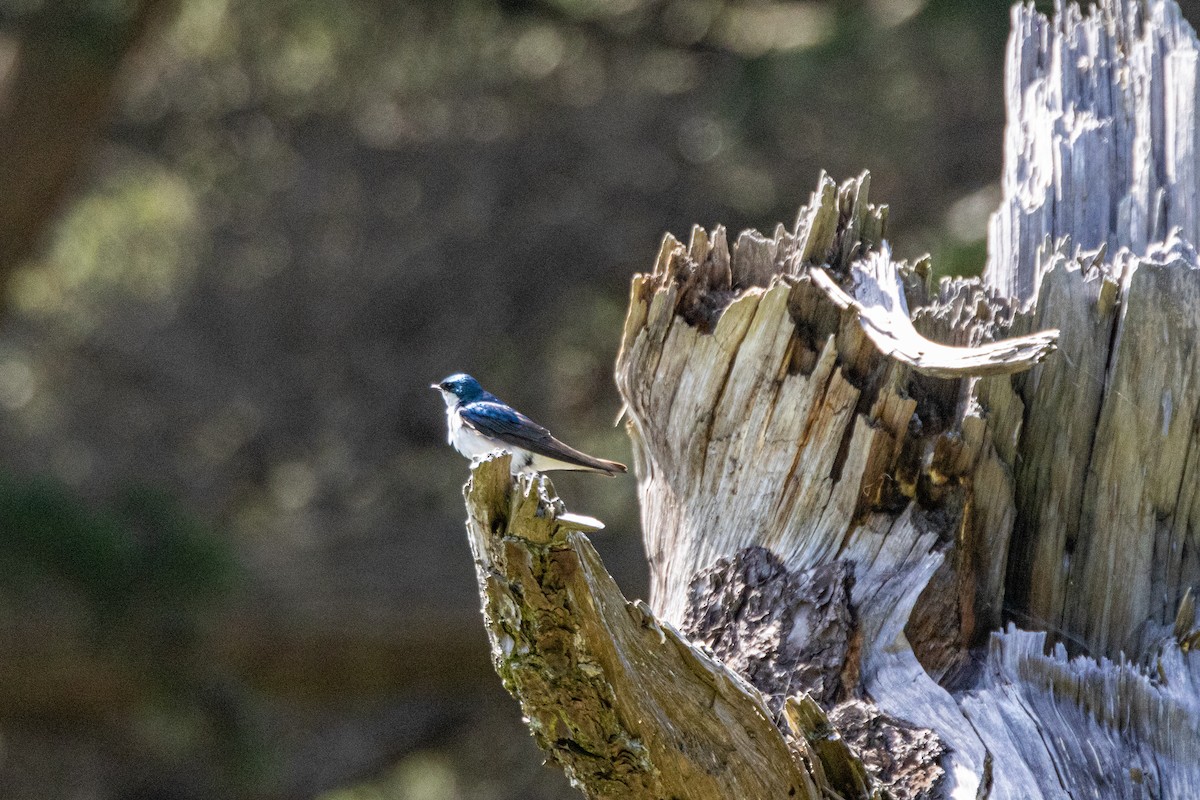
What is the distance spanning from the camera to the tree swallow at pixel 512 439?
13.7 feet

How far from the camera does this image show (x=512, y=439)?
4.24 m

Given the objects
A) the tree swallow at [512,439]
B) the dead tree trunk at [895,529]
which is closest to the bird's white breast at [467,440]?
the tree swallow at [512,439]

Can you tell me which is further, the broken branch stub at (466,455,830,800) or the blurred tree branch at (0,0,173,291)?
the blurred tree branch at (0,0,173,291)

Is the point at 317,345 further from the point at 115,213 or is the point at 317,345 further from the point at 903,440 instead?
the point at 903,440

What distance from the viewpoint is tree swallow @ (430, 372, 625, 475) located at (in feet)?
13.7

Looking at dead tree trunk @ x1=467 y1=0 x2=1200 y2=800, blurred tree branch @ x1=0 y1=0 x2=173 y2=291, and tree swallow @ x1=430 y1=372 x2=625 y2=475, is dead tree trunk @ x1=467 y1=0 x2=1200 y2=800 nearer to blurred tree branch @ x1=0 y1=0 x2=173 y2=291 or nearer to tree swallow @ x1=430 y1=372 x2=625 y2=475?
tree swallow @ x1=430 y1=372 x2=625 y2=475

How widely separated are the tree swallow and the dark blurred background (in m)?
4.40

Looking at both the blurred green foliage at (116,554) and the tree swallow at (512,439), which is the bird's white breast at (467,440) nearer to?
the tree swallow at (512,439)

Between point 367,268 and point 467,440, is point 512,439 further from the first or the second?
point 367,268

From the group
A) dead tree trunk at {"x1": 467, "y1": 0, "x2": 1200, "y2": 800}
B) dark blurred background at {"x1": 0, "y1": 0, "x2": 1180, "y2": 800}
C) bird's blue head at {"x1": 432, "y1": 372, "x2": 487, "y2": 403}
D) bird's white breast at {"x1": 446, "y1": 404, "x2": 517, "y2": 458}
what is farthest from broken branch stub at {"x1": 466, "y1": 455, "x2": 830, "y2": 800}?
dark blurred background at {"x1": 0, "y1": 0, "x2": 1180, "y2": 800}

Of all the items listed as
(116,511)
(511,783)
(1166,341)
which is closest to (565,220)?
(116,511)

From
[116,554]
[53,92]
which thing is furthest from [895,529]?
[53,92]

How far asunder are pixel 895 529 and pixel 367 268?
21.0ft

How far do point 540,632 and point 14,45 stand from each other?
5730 mm
